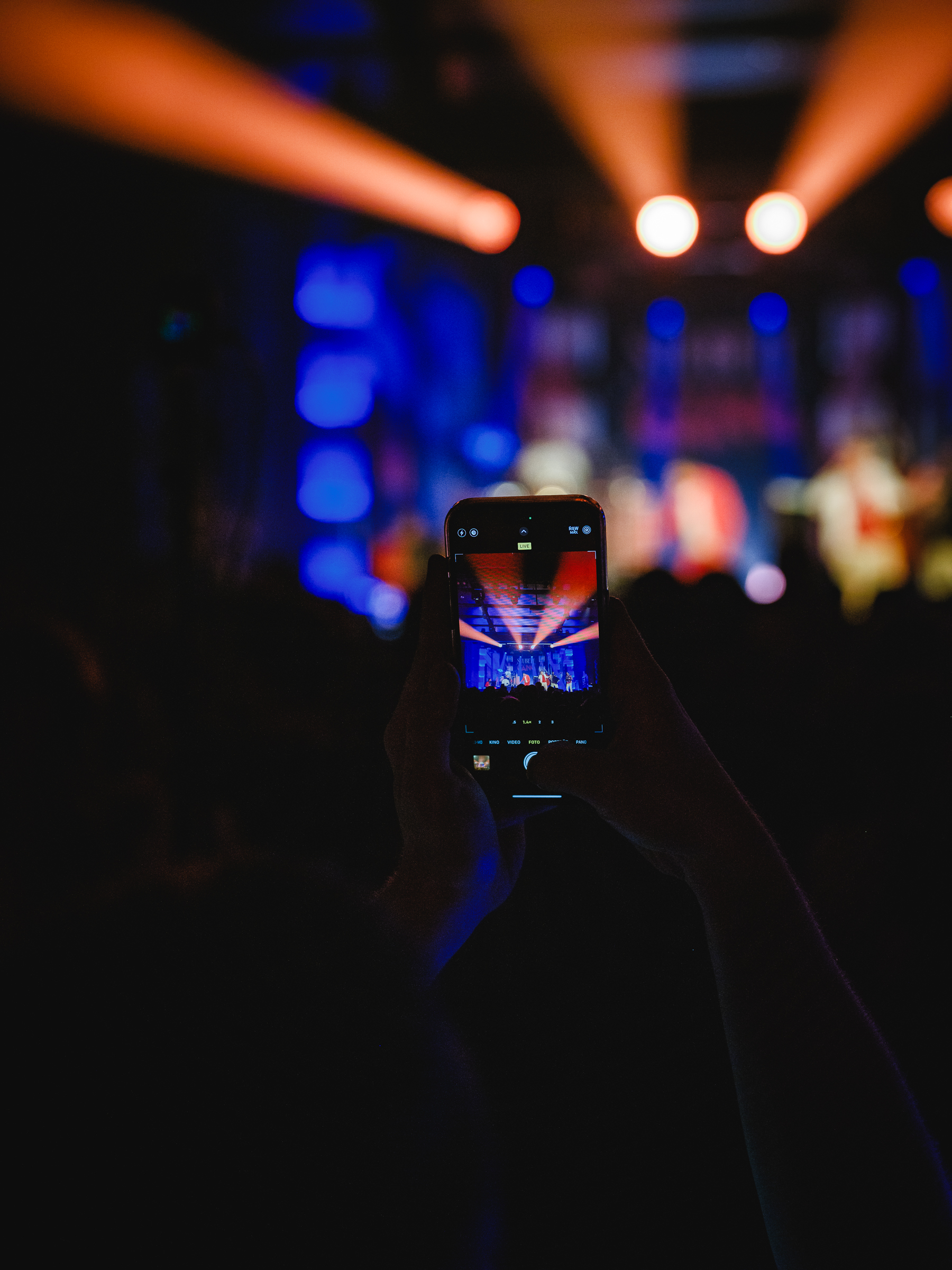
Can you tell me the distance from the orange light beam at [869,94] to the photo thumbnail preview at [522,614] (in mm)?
5446

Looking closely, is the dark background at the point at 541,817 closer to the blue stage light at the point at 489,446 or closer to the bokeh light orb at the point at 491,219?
the bokeh light orb at the point at 491,219

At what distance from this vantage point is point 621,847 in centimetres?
115

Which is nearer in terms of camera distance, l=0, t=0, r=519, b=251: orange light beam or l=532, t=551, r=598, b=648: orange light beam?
l=532, t=551, r=598, b=648: orange light beam

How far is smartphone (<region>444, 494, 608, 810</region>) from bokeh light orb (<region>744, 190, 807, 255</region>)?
504 cm

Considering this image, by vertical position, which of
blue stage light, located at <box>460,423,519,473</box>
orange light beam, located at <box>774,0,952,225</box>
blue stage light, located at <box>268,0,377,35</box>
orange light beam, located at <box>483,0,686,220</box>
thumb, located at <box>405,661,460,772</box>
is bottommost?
thumb, located at <box>405,661,460,772</box>

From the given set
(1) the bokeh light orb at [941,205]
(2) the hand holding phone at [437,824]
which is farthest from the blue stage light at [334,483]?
(2) the hand holding phone at [437,824]

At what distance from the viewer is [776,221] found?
212 inches

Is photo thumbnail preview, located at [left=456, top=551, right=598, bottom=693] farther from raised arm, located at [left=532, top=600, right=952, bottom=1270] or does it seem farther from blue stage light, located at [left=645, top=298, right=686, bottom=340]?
blue stage light, located at [left=645, top=298, right=686, bottom=340]

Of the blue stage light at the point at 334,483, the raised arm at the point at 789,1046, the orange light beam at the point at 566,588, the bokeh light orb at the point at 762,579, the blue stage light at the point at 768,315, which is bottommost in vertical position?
the raised arm at the point at 789,1046

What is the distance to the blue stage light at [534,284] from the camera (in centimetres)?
604

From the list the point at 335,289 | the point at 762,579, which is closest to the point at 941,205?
the point at 762,579

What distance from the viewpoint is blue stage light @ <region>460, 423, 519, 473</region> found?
9086 millimetres

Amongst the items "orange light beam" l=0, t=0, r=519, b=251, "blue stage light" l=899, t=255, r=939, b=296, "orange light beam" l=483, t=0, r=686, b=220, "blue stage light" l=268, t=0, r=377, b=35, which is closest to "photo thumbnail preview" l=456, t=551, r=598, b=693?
"orange light beam" l=0, t=0, r=519, b=251

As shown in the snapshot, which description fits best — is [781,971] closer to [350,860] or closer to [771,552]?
[350,860]
